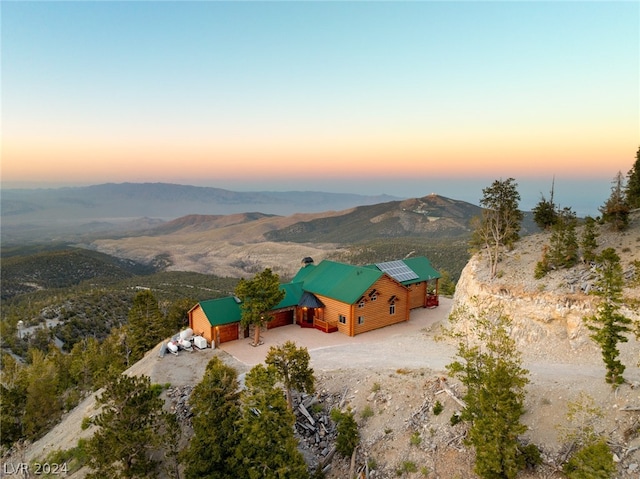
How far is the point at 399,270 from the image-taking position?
3825 cm

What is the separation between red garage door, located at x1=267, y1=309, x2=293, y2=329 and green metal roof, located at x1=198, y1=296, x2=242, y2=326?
388cm

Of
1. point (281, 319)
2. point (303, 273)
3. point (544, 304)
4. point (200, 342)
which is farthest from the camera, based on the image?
point (303, 273)

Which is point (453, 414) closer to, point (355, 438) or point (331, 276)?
point (355, 438)

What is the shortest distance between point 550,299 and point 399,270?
1531cm

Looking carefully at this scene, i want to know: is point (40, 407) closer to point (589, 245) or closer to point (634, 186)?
point (589, 245)

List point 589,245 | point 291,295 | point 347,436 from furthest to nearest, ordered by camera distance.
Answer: point 291,295, point 589,245, point 347,436

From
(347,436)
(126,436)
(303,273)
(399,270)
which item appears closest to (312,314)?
(303,273)

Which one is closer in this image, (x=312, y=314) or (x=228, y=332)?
(x=228, y=332)

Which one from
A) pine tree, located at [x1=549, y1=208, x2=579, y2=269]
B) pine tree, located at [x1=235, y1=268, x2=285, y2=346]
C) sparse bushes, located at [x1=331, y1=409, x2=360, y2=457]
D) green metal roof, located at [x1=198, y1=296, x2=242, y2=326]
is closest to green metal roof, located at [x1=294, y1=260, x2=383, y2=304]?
pine tree, located at [x1=235, y1=268, x2=285, y2=346]

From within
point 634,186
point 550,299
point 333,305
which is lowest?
point 333,305

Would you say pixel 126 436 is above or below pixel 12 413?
above

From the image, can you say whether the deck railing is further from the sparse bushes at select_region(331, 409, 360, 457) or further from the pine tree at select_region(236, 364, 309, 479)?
the pine tree at select_region(236, 364, 309, 479)

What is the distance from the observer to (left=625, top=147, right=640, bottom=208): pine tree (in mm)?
36156

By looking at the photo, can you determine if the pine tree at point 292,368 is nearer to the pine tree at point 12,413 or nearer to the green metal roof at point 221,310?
the green metal roof at point 221,310
